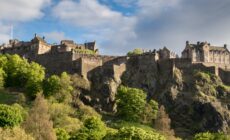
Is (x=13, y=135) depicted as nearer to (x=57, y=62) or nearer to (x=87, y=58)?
(x=87, y=58)

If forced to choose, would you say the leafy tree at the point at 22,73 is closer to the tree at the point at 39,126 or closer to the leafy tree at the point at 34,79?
the leafy tree at the point at 34,79

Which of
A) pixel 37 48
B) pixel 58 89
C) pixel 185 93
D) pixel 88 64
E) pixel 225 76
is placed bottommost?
pixel 185 93

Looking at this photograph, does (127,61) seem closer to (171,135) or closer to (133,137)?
(171,135)

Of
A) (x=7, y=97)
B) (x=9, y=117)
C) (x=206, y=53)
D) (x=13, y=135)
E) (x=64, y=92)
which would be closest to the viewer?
(x=13, y=135)

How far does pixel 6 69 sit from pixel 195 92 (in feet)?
153

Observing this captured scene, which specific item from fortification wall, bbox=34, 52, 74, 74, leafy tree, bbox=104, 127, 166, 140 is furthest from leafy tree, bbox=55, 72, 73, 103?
leafy tree, bbox=104, 127, 166, 140

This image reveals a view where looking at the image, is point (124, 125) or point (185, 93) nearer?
point (124, 125)

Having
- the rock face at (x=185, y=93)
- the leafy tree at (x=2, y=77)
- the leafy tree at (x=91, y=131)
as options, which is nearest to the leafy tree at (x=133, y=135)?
the leafy tree at (x=91, y=131)

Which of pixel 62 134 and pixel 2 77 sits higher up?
pixel 2 77

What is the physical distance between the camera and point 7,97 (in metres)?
115

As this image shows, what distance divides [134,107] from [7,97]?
93.4 feet

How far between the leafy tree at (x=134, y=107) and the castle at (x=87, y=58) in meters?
10.4

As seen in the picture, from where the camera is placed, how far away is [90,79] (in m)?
123

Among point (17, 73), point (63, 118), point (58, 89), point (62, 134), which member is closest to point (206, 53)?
point (58, 89)
